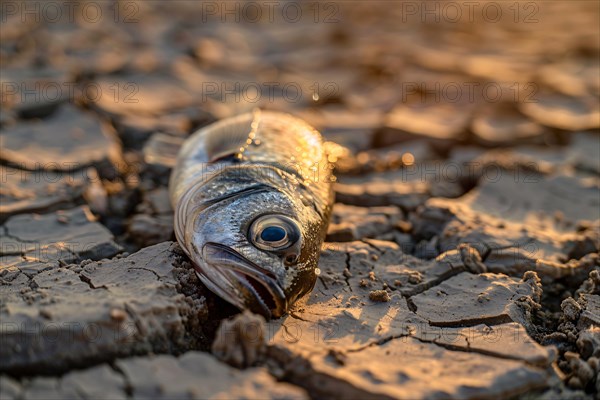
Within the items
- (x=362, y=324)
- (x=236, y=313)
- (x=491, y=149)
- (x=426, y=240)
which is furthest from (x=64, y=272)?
(x=491, y=149)

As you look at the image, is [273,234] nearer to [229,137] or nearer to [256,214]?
[256,214]

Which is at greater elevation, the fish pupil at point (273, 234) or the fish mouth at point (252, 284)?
the fish pupil at point (273, 234)

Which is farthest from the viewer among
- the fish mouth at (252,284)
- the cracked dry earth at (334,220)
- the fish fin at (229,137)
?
the fish fin at (229,137)

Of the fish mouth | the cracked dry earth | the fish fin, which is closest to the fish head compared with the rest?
the fish mouth

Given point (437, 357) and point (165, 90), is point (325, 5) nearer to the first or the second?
point (165, 90)

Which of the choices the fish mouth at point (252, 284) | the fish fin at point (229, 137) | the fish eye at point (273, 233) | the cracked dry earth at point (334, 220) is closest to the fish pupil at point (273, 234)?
the fish eye at point (273, 233)

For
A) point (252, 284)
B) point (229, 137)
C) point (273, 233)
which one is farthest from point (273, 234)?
point (229, 137)

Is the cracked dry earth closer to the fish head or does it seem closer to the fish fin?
the fish head

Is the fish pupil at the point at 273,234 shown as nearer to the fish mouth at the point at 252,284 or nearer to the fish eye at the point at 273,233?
the fish eye at the point at 273,233
